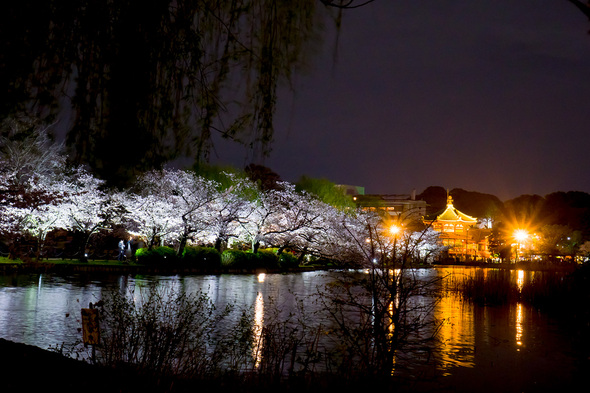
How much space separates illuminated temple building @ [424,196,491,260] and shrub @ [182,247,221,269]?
86.9ft

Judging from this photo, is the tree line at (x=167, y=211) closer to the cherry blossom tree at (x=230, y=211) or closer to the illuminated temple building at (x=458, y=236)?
the cherry blossom tree at (x=230, y=211)

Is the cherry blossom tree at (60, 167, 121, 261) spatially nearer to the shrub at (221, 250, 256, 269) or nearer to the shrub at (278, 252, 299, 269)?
the shrub at (221, 250, 256, 269)

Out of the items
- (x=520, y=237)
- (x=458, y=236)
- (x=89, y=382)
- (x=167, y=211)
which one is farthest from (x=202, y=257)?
(x=520, y=237)

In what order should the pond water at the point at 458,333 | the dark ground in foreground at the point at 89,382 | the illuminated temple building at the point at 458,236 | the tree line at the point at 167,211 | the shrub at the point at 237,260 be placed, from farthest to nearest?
the illuminated temple building at the point at 458,236, the shrub at the point at 237,260, the tree line at the point at 167,211, the pond water at the point at 458,333, the dark ground in foreground at the point at 89,382

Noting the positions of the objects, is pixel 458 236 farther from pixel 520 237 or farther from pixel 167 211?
pixel 167 211

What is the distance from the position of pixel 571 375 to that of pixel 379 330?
5.16 meters

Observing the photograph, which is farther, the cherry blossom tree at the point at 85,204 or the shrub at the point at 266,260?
the shrub at the point at 266,260

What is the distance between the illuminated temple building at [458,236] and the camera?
5547 centimetres

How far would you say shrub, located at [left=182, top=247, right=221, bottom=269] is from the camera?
107 ft

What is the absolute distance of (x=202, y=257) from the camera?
109ft

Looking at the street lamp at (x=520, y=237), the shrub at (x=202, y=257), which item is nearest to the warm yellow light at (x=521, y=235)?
the street lamp at (x=520, y=237)

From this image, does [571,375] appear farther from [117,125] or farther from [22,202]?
[22,202]

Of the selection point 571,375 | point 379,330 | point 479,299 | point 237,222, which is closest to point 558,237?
point 237,222

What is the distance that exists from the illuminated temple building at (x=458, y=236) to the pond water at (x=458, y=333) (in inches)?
1382
